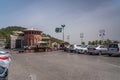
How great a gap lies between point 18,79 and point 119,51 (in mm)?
23917

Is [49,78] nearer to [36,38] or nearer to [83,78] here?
[83,78]

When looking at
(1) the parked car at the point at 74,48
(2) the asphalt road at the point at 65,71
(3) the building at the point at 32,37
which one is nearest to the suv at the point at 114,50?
(2) the asphalt road at the point at 65,71

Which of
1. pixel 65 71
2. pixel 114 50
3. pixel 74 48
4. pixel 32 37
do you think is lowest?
pixel 65 71

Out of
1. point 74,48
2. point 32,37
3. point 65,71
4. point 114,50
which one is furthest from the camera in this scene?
point 32,37

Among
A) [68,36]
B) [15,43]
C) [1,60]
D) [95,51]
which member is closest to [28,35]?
[15,43]

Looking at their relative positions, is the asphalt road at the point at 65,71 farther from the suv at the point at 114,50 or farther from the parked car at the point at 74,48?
the parked car at the point at 74,48

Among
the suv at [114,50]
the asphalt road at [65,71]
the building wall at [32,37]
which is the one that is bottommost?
the asphalt road at [65,71]

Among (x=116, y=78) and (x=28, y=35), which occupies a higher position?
(x=28, y=35)

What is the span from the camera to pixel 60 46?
8019 centimetres

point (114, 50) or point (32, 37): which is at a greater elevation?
point (32, 37)

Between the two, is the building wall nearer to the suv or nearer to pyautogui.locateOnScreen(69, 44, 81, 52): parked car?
pyautogui.locateOnScreen(69, 44, 81, 52): parked car

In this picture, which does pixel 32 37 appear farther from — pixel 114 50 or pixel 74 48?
pixel 114 50

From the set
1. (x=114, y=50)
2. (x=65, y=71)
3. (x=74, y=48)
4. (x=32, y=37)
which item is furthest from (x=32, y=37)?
(x=65, y=71)

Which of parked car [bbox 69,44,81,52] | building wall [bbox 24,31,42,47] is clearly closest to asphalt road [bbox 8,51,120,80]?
parked car [bbox 69,44,81,52]
